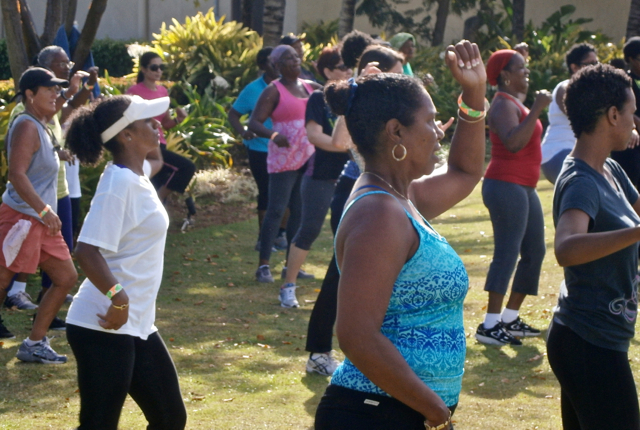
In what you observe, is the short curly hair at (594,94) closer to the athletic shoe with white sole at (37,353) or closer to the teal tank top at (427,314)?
the teal tank top at (427,314)

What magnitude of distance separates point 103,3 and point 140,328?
7279 mm

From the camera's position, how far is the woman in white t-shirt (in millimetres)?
3473

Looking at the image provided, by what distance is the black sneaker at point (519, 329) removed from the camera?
647 centimetres

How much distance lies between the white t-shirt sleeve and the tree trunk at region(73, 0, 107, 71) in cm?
654

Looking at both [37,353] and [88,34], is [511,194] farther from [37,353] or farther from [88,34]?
[88,34]

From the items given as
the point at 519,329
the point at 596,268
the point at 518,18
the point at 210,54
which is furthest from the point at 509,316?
the point at 518,18

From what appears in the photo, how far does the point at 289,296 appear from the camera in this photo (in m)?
7.42

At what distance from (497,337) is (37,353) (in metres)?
3.41

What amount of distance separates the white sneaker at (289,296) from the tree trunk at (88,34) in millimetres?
4223

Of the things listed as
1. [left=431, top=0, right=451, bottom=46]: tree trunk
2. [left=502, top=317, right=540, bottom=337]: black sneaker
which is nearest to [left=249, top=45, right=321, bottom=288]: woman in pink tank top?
[left=502, top=317, right=540, bottom=337]: black sneaker

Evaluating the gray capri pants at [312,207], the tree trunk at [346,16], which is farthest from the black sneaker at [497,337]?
the tree trunk at [346,16]

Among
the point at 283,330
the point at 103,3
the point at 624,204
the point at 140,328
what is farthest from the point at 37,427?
the point at 103,3

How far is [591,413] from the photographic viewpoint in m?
3.18

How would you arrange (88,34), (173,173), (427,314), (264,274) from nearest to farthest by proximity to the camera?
1. (427,314)
2. (264,274)
3. (88,34)
4. (173,173)
